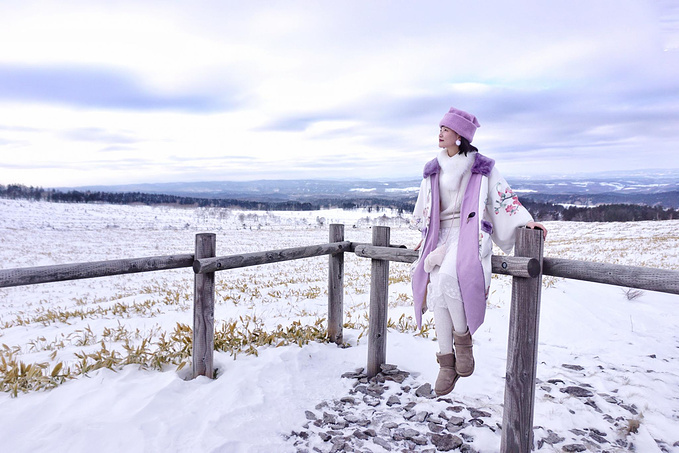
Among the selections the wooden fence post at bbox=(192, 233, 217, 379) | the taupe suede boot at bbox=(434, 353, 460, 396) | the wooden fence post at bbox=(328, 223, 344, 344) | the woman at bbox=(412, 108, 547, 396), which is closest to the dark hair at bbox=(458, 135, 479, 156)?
the woman at bbox=(412, 108, 547, 396)

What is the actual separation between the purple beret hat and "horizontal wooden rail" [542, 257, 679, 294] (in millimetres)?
1214

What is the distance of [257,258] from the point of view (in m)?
4.87

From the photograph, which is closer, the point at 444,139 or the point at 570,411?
the point at 444,139

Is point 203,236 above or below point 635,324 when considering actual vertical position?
above

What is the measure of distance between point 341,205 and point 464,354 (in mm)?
122849

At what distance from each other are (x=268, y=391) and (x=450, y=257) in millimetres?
2424

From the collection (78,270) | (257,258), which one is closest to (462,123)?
(257,258)

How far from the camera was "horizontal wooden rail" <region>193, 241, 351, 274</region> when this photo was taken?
4402 millimetres

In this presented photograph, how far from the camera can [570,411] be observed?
4074mm

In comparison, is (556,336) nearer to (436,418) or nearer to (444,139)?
(436,418)

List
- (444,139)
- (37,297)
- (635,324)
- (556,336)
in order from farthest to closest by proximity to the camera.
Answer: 1. (37,297)
2. (635,324)
3. (556,336)
4. (444,139)

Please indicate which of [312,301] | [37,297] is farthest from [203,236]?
[37,297]

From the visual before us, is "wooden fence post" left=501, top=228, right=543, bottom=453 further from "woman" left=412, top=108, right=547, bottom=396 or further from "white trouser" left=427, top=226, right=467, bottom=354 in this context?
"white trouser" left=427, top=226, right=467, bottom=354

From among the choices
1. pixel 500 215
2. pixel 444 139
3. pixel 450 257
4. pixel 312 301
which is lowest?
pixel 312 301
